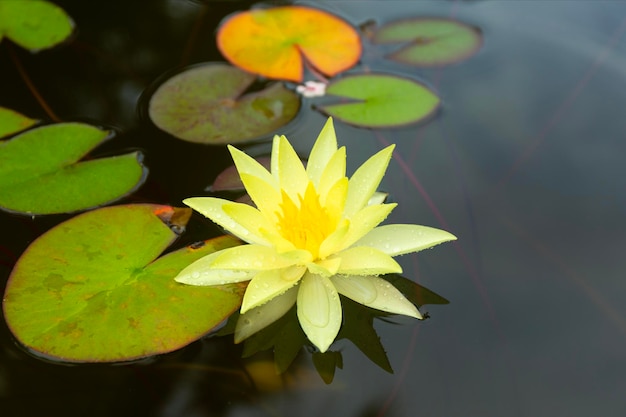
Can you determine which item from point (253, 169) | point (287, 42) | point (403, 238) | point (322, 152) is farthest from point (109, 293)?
point (287, 42)

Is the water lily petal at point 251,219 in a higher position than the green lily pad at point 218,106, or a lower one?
higher

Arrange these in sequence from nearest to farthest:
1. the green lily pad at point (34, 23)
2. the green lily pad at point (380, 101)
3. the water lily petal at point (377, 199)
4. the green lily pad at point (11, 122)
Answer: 1. the water lily petal at point (377, 199)
2. the green lily pad at point (11, 122)
3. the green lily pad at point (380, 101)
4. the green lily pad at point (34, 23)

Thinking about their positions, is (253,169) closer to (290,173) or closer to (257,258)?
(290,173)

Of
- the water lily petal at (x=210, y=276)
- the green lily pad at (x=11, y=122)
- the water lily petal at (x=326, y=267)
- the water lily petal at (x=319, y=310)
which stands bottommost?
the green lily pad at (x=11, y=122)

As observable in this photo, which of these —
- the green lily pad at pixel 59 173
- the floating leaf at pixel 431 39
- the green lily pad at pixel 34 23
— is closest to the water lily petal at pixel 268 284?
the green lily pad at pixel 59 173

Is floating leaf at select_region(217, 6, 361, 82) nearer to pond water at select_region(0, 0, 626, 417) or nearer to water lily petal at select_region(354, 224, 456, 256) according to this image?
pond water at select_region(0, 0, 626, 417)

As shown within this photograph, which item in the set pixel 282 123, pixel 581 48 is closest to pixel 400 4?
pixel 581 48

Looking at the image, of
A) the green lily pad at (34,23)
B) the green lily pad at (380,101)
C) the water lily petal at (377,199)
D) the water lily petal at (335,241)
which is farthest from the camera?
the green lily pad at (34,23)

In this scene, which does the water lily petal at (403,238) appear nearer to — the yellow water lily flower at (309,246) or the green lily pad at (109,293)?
the yellow water lily flower at (309,246)
